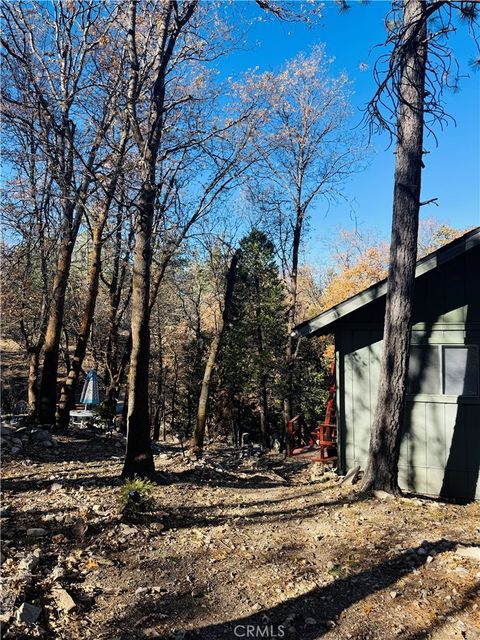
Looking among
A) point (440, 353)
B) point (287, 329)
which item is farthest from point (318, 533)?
point (287, 329)

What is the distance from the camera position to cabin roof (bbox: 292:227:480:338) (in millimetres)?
7055

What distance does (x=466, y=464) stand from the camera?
730 cm

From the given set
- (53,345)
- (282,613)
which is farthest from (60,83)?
(282,613)

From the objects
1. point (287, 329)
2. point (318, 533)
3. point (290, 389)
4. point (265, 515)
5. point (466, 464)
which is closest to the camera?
point (318, 533)

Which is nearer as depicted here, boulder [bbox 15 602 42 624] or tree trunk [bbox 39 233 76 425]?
boulder [bbox 15 602 42 624]

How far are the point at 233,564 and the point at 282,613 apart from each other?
905mm

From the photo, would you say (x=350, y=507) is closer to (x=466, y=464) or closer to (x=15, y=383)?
(x=466, y=464)

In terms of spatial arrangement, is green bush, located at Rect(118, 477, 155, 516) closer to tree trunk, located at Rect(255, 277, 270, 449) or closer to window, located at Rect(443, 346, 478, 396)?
window, located at Rect(443, 346, 478, 396)

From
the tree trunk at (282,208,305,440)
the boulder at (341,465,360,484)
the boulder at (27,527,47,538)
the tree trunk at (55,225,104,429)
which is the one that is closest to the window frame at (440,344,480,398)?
the boulder at (341,465,360,484)

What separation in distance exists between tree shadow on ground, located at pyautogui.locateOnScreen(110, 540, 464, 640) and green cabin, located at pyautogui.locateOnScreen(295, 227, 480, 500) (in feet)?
12.1

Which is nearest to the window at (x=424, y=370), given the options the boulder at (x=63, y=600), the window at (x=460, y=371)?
the window at (x=460, y=371)

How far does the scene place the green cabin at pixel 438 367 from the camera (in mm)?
7273

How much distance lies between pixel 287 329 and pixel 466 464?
14874 mm

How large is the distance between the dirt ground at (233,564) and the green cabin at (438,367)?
105cm
